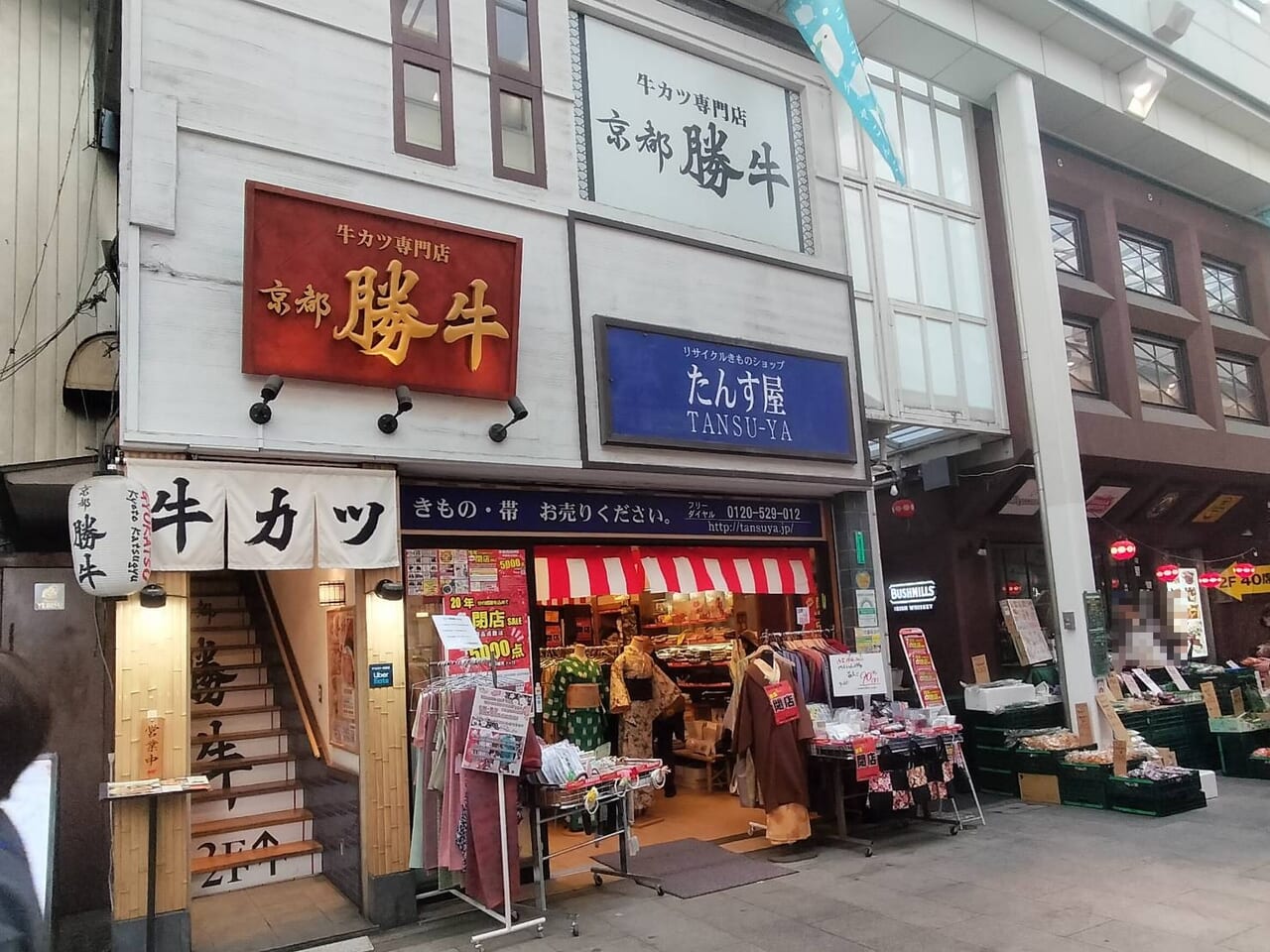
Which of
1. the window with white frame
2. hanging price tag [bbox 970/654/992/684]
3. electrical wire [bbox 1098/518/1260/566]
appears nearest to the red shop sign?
the window with white frame

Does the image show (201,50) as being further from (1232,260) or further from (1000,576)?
(1232,260)

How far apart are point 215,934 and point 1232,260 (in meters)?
17.4

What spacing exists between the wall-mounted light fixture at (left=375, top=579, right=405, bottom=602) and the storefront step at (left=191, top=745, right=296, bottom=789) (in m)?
3.09

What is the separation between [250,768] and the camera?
8883 mm

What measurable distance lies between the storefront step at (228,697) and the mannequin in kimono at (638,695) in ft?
12.0

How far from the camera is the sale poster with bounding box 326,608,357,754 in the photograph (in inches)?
295

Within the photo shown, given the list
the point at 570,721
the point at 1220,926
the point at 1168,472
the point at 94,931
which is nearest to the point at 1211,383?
the point at 1168,472

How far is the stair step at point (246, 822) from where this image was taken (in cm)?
815

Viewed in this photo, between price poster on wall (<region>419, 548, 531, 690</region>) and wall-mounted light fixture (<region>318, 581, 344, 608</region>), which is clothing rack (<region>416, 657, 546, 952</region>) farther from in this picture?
wall-mounted light fixture (<region>318, 581, 344, 608</region>)

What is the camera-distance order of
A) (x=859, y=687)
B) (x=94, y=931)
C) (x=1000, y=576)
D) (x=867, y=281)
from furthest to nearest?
1. (x=1000, y=576)
2. (x=867, y=281)
3. (x=859, y=687)
4. (x=94, y=931)

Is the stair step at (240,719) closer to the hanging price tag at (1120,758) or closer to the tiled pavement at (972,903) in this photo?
the tiled pavement at (972,903)

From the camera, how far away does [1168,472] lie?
13.6 meters

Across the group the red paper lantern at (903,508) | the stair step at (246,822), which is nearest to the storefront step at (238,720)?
the stair step at (246,822)

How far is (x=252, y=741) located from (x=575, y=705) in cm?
322
